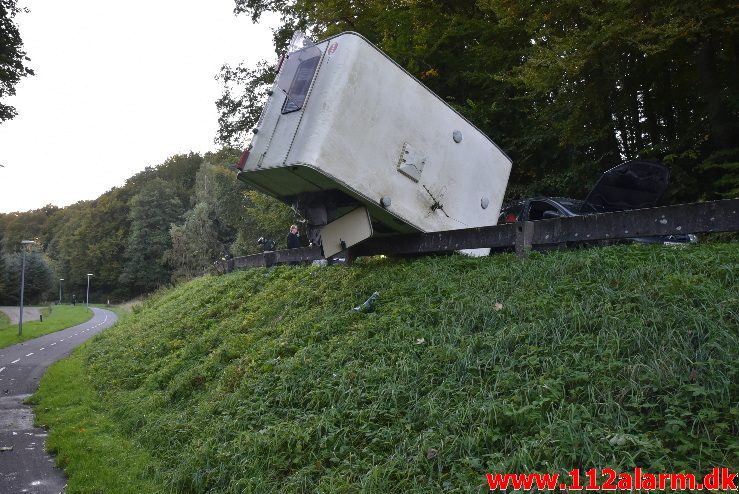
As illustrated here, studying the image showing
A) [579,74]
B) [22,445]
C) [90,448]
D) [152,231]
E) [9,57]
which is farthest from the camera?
[152,231]

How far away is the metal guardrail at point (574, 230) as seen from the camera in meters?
6.05

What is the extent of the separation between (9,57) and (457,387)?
1929 centimetres

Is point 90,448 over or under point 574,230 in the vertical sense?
under

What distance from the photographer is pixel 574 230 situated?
23.9 ft

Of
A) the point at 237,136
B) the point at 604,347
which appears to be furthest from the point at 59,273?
the point at 604,347

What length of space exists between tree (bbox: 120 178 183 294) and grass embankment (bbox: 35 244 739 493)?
71.4 meters

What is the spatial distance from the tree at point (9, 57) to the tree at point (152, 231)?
5868 centimetres

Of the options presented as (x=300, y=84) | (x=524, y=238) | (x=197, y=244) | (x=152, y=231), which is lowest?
(x=524, y=238)

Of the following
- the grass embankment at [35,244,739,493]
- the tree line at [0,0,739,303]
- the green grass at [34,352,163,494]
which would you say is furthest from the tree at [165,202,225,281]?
the grass embankment at [35,244,739,493]

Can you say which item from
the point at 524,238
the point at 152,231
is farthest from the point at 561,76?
the point at 152,231

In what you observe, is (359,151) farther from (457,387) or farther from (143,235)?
(143,235)

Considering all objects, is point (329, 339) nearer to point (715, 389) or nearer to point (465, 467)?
point (465, 467)

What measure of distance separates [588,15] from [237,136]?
1998 cm

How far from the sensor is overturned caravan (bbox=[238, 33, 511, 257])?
26.6ft
